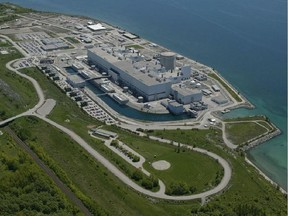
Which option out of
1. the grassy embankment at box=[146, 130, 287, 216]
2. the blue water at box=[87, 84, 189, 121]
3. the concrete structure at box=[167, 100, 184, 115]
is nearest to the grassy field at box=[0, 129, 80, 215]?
the grassy embankment at box=[146, 130, 287, 216]

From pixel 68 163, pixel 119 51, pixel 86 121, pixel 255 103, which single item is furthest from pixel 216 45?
pixel 68 163

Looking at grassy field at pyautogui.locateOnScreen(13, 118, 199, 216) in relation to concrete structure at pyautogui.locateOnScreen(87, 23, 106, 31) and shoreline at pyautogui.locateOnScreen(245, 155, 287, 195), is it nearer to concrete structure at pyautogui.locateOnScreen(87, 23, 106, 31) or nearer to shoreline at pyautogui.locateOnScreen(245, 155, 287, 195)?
shoreline at pyautogui.locateOnScreen(245, 155, 287, 195)

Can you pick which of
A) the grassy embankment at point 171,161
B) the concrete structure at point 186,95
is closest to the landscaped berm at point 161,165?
the grassy embankment at point 171,161

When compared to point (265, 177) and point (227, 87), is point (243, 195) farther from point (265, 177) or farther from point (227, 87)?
point (227, 87)

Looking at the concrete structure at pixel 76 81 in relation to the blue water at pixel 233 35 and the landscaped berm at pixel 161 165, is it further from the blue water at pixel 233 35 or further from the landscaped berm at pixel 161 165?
the landscaped berm at pixel 161 165

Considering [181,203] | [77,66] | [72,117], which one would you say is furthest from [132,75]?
[181,203]
